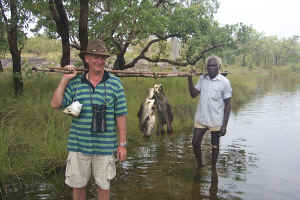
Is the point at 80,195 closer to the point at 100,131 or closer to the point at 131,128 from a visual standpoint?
the point at 100,131

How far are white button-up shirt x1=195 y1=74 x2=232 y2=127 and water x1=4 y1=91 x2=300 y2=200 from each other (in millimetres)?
1033

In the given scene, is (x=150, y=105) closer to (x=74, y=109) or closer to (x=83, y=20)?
(x=74, y=109)

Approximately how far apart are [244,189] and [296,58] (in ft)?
321

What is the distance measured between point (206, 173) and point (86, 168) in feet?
10.2

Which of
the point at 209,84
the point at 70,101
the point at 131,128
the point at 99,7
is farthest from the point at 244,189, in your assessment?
the point at 99,7

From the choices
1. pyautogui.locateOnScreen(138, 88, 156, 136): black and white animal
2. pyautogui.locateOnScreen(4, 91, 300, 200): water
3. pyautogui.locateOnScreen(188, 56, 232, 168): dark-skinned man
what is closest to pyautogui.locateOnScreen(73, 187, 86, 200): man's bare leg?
pyautogui.locateOnScreen(4, 91, 300, 200): water

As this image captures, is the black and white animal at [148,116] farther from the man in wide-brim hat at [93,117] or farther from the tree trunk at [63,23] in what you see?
the tree trunk at [63,23]

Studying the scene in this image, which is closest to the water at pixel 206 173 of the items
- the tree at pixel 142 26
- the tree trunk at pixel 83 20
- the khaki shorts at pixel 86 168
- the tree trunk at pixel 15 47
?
the khaki shorts at pixel 86 168

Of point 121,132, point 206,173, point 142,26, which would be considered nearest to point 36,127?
point 206,173

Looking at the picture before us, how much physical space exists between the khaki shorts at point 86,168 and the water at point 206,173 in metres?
1.40

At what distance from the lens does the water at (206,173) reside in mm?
5074

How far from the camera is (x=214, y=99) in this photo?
18.8ft

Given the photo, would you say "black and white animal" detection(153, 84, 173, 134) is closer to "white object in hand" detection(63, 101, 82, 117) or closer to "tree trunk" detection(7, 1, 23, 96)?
"white object in hand" detection(63, 101, 82, 117)

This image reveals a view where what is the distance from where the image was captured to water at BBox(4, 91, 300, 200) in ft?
16.6
